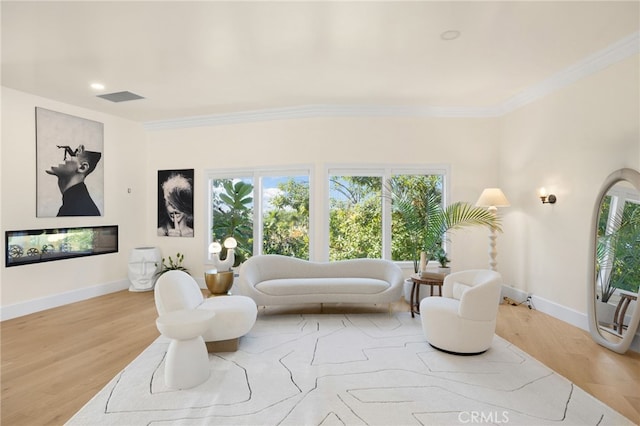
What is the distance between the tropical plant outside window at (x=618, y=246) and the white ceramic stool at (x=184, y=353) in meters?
4.10

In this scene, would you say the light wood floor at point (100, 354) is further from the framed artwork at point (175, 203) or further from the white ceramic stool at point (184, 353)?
the framed artwork at point (175, 203)

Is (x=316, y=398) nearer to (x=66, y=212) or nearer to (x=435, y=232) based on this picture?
(x=435, y=232)

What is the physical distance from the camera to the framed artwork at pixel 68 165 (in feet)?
16.0

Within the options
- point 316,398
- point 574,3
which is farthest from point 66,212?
point 574,3

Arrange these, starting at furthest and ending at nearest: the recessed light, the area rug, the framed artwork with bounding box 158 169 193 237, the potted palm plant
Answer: the framed artwork with bounding box 158 169 193 237
the potted palm plant
the recessed light
the area rug

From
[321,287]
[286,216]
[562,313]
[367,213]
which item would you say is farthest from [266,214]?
[562,313]

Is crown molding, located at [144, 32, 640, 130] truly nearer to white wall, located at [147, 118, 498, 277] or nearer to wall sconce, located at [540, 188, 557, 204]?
white wall, located at [147, 118, 498, 277]

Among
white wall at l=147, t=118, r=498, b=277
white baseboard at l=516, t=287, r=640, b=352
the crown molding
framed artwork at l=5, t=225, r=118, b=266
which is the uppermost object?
the crown molding

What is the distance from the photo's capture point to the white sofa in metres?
4.43

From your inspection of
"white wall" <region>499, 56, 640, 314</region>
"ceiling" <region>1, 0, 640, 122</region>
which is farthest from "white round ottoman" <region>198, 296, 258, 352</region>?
"white wall" <region>499, 56, 640, 314</region>

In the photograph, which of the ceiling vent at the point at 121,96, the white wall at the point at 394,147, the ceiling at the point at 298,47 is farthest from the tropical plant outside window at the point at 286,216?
the ceiling vent at the point at 121,96

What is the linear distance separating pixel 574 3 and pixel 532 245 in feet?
10.6

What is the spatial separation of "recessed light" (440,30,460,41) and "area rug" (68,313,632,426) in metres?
3.11

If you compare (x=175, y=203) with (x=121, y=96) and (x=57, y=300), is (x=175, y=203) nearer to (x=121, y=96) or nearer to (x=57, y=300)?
(x=121, y=96)
